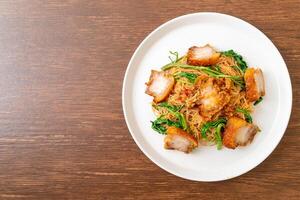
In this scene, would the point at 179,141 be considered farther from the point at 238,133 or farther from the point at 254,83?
the point at 254,83

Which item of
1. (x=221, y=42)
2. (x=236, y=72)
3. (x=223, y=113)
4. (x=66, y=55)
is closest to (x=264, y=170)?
(x=223, y=113)

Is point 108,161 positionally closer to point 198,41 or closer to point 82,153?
point 82,153

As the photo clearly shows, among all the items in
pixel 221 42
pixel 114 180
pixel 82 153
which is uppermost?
pixel 221 42

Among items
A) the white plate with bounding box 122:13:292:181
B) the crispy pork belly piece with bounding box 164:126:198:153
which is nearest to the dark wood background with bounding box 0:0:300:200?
the white plate with bounding box 122:13:292:181

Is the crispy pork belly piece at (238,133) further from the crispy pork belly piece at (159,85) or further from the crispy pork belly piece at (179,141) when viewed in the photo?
the crispy pork belly piece at (159,85)

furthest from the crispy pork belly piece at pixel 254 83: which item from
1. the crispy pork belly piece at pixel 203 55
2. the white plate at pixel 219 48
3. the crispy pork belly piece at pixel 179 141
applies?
the crispy pork belly piece at pixel 179 141

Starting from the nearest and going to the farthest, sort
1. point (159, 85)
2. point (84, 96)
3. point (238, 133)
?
point (238, 133) < point (159, 85) < point (84, 96)

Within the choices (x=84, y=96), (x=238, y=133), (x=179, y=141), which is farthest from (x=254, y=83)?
(x=84, y=96)
